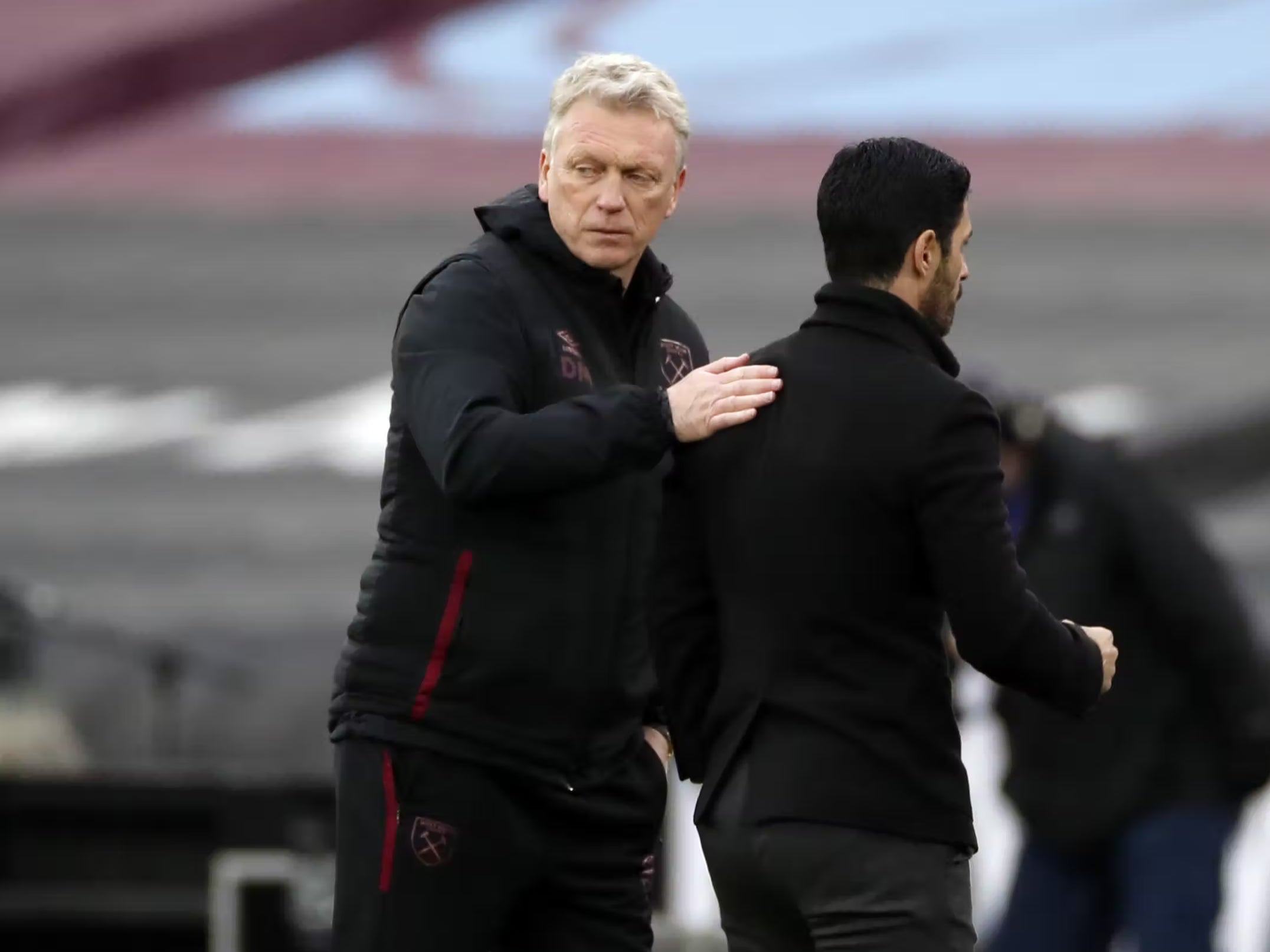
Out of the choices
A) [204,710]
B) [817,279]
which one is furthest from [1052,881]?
[817,279]

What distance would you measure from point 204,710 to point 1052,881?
4.33 meters

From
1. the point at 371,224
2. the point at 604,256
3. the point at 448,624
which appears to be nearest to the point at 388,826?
the point at 448,624

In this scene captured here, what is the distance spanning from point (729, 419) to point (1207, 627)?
1.88 m

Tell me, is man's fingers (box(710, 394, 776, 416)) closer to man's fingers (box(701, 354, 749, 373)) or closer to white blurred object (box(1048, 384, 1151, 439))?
man's fingers (box(701, 354, 749, 373))

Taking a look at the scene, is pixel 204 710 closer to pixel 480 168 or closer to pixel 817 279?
pixel 817 279

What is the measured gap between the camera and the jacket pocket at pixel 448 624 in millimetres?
2184

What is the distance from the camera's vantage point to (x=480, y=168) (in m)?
12.9

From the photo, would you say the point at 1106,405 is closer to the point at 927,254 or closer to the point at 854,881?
the point at 927,254

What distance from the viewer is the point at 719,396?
2.05 meters

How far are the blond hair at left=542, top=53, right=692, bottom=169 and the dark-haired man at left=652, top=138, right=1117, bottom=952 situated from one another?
0.85 feet

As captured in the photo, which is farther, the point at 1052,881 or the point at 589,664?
the point at 1052,881

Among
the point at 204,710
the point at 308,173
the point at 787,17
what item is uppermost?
the point at 787,17

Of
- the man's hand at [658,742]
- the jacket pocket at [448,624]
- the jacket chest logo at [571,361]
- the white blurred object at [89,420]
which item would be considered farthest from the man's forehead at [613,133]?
the white blurred object at [89,420]

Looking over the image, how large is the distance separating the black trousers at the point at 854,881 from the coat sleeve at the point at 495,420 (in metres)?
0.32
